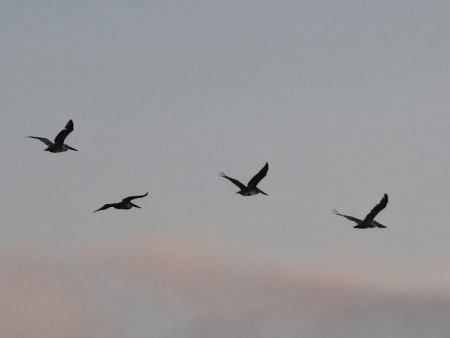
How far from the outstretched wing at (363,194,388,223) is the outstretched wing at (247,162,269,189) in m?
9.51

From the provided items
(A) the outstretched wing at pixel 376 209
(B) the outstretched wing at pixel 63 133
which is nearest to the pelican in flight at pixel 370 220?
(A) the outstretched wing at pixel 376 209

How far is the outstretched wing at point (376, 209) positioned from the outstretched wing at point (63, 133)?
26.3 m

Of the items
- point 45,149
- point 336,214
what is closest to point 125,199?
point 45,149

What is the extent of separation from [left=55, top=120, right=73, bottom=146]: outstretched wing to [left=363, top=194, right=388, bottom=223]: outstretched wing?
86.4 ft

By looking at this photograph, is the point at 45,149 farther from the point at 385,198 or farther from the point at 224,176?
the point at 385,198

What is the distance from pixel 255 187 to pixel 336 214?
29.8ft

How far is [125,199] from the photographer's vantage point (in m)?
123

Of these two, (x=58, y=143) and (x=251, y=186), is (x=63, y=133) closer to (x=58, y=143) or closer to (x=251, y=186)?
(x=58, y=143)

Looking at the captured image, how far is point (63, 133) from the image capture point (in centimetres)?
12119

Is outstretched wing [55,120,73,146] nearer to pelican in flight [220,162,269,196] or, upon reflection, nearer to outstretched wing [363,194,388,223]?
pelican in flight [220,162,269,196]

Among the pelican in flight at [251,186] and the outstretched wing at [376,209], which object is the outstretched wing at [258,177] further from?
the outstretched wing at [376,209]

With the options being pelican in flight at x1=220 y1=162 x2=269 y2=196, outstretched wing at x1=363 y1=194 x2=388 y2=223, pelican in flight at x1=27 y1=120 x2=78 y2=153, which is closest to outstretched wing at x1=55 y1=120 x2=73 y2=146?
pelican in flight at x1=27 y1=120 x2=78 y2=153

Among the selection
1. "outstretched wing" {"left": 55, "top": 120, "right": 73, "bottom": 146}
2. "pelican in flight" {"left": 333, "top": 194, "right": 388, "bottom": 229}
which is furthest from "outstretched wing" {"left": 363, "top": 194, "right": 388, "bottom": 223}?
"outstretched wing" {"left": 55, "top": 120, "right": 73, "bottom": 146}

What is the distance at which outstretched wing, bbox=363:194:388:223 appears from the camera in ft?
384
